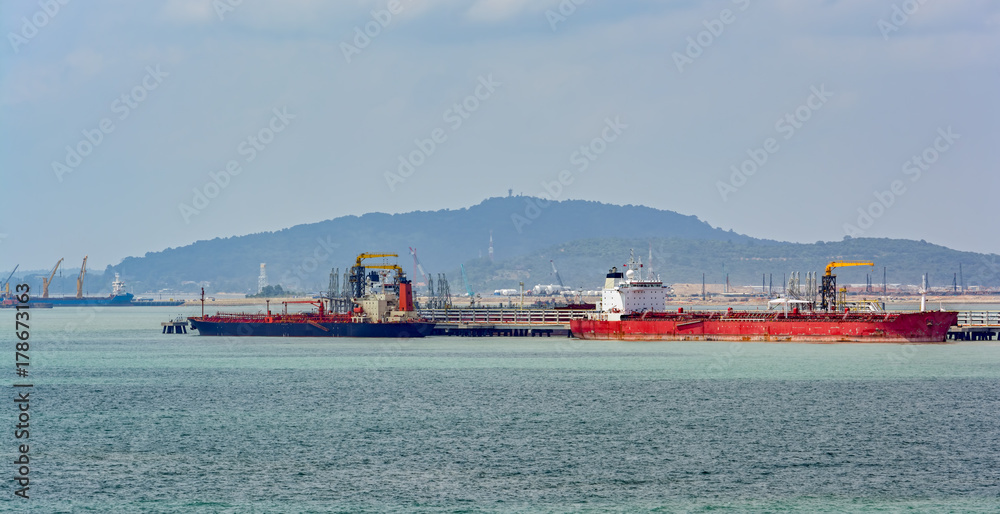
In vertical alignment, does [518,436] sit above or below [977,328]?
below

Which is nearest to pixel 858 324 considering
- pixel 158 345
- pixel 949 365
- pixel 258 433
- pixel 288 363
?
pixel 949 365

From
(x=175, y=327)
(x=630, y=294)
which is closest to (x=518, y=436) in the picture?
(x=630, y=294)

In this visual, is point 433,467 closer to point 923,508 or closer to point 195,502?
point 195,502

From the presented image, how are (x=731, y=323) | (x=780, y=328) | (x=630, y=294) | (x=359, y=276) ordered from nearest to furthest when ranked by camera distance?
(x=780, y=328) → (x=731, y=323) → (x=630, y=294) → (x=359, y=276)

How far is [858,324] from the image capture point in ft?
271

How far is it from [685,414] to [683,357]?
98.1 ft

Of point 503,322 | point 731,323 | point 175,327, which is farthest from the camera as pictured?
point 175,327

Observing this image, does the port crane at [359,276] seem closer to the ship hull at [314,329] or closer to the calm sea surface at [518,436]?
the ship hull at [314,329]

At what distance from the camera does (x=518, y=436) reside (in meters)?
41.7

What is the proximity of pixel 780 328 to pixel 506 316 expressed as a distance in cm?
3150

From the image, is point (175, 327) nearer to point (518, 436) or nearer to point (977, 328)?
point (977, 328)

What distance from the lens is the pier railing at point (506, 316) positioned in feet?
349

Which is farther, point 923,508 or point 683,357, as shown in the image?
point 683,357

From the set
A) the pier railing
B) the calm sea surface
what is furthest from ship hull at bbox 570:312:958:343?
the pier railing
